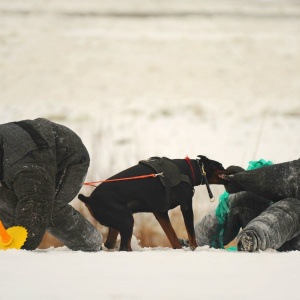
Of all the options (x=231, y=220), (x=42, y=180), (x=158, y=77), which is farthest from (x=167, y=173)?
(x=158, y=77)

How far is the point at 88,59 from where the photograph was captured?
12.5 metres

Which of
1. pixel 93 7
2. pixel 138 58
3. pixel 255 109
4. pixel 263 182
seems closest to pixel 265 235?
pixel 263 182

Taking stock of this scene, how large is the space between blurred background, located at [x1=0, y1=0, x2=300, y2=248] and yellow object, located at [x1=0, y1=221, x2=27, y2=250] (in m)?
3.62

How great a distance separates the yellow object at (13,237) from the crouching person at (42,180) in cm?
4

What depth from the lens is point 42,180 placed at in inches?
148

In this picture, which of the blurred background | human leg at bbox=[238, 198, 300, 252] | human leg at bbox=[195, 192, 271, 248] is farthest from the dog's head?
the blurred background

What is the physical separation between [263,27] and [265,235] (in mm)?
10214

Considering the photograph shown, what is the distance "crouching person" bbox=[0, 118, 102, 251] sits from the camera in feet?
12.2

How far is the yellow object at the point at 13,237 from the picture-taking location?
3533mm

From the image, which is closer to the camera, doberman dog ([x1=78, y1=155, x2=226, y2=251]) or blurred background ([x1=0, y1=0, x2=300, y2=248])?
doberman dog ([x1=78, y1=155, x2=226, y2=251])

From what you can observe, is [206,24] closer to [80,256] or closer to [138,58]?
[138,58]

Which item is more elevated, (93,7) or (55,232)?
(55,232)

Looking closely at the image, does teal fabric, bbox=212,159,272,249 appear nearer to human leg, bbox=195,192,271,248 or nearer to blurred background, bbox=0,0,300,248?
human leg, bbox=195,192,271,248

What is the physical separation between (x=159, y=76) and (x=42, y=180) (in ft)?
27.5
